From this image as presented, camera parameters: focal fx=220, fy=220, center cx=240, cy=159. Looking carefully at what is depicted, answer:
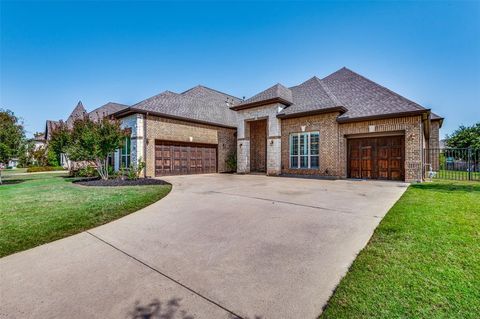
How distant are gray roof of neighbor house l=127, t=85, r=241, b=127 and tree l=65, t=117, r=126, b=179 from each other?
275cm

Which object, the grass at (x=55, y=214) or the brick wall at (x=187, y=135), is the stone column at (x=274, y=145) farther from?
the grass at (x=55, y=214)

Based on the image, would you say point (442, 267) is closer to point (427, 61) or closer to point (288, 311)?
point (288, 311)

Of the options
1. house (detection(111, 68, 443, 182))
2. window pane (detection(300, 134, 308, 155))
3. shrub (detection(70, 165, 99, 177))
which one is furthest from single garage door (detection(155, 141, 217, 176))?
window pane (detection(300, 134, 308, 155))

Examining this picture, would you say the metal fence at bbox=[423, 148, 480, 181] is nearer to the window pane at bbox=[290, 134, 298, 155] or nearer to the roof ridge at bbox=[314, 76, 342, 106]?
the roof ridge at bbox=[314, 76, 342, 106]

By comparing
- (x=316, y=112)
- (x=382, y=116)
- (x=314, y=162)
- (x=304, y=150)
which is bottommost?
(x=314, y=162)

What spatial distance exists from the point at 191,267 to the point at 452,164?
28.0 m

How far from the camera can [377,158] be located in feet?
41.8

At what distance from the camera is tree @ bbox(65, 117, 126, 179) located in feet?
36.1

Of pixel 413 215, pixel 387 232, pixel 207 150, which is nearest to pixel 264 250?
pixel 387 232

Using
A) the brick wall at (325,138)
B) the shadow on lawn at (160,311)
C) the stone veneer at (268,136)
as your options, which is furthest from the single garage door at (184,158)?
the shadow on lawn at (160,311)

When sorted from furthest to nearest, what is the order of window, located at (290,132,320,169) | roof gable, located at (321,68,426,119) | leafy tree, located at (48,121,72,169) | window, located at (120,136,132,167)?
window, located at (120,136,132,167) < window, located at (290,132,320,169) < leafy tree, located at (48,121,72,169) < roof gable, located at (321,68,426,119)

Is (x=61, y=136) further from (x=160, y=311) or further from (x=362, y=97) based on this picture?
(x=362, y=97)

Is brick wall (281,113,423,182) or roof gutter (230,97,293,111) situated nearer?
brick wall (281,113,423,182)

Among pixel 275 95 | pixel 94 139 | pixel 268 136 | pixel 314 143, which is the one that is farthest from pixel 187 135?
pixel 314 143
